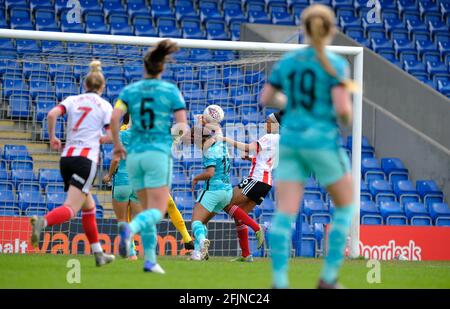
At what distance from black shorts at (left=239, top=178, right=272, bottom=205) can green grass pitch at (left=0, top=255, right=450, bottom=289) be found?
6.80ft

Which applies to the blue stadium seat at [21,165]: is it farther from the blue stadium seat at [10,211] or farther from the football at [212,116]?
the football at [212,116]

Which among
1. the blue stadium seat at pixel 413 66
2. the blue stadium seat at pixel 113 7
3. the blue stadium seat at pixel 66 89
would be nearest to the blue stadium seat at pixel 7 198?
the blue stadium seat at pixel 66 89

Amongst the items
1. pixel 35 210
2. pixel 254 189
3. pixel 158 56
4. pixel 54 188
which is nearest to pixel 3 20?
pixel 54 188

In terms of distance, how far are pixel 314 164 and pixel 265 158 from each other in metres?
6.88

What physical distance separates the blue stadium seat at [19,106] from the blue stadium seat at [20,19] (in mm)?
4224

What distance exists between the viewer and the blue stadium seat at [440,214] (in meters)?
19.5

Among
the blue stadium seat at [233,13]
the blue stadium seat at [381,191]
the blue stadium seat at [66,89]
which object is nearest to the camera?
the blue stadium seat at [66,89]

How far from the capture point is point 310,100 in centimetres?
718

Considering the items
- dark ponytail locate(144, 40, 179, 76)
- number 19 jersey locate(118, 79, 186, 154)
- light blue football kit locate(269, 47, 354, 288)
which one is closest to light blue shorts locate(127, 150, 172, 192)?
number 19 jersey locate(118, 79, 186, 154)

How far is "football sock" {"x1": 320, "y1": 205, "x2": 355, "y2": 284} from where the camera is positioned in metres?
7.22

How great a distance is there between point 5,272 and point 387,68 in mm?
14036

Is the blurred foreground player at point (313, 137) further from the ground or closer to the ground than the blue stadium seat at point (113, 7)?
closer to the ground

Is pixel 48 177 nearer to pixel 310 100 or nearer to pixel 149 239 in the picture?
pixel 149 239
